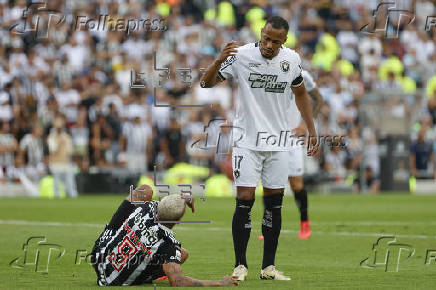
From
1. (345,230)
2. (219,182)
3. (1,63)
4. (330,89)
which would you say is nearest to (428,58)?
(330,89)

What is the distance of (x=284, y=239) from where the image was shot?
14.2 m

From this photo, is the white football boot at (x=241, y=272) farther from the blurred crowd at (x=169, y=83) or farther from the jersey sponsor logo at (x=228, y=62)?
the blurred crowd at (x=169, y=83)

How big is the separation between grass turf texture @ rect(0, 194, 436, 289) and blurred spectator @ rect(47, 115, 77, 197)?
129 cm

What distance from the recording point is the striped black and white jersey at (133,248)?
→ 8.34m

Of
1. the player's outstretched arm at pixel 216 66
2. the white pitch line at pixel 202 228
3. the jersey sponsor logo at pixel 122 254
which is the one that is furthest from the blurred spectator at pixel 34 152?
the jersey sponsor logo at pixel 122 254

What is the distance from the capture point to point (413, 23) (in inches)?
1275

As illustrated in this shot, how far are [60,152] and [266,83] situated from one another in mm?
→ 17089

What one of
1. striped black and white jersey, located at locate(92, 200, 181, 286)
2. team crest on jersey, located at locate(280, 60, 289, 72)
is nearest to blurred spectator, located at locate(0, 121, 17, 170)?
team crest on jersey, located at locate(280, 60, 289, 72)

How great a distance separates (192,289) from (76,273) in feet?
6.95

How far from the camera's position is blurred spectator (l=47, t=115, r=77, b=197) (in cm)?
2550

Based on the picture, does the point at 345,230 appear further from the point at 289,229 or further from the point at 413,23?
the point at 413,23

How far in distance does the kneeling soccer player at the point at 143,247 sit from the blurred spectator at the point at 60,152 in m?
17.1
